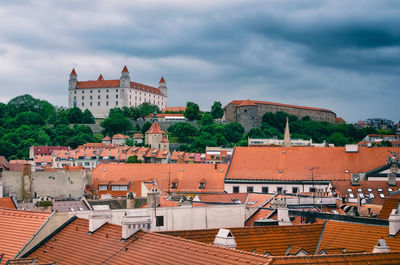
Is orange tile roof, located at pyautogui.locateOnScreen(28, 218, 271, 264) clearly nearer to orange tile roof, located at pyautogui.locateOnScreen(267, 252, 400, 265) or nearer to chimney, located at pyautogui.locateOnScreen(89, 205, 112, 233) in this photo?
chimney, located at pyautogui.locateOnScreen(89, 205, 112, 233)

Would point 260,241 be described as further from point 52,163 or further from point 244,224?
point 52,163

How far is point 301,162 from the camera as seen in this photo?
2389 inches

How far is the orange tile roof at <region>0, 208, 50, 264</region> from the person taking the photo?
20078mm

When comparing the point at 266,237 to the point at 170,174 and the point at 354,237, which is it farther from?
the point at 170,174

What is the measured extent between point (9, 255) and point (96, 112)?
177 m

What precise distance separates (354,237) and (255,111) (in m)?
148

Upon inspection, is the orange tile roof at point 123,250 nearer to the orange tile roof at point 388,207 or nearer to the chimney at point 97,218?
the chimney at point 97,218

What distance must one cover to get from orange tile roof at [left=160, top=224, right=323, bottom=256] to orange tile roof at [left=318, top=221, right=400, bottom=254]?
1.78 ft

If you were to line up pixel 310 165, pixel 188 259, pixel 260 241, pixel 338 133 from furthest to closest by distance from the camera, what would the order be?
pixel 338 133 < pixel 310 165 < pixel 260 241 < pixel 188 259

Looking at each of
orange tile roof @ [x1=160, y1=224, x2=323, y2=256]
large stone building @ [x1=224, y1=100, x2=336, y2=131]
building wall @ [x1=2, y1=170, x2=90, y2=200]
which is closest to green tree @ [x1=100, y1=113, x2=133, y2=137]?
large stone building @ [x1=224, y1=100, x2=336, y2=131]

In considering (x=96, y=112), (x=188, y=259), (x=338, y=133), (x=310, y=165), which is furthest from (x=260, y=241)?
(x=96, y=112)

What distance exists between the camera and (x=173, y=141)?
154 metres

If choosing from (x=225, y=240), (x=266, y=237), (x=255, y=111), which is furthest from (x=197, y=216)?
(x=255, y=111)

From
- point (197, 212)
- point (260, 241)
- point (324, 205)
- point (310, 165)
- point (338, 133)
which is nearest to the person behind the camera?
point (260, 241)
